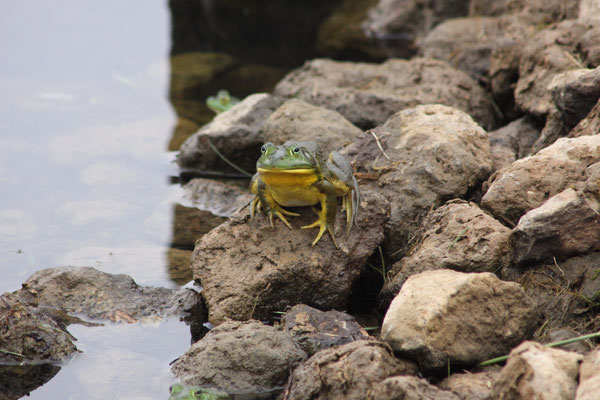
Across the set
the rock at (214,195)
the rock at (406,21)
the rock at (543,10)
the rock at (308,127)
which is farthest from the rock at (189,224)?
the rock at (406,21)

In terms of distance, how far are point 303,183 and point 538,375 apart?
2.21 meters

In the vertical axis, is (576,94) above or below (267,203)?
above

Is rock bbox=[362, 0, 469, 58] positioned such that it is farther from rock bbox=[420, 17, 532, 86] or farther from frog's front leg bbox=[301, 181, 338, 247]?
frog's front leg bbox=[301, 181, 338, 247]

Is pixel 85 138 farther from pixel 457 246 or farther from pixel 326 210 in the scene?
pixel 457 246

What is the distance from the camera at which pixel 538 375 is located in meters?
3.36

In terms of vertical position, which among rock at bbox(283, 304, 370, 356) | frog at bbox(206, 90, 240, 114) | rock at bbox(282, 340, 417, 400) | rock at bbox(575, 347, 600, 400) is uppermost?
rock at bbox(575, 347, 600, 400)

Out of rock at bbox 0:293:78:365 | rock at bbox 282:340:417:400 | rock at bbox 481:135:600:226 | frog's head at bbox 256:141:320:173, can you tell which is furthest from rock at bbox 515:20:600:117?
rock at bbox 0:293:78:365

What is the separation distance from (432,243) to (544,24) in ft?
16.7

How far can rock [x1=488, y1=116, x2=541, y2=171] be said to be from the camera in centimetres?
624

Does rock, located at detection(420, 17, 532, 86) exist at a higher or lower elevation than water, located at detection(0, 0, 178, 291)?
higher

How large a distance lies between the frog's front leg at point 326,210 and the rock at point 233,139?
266 centimetres

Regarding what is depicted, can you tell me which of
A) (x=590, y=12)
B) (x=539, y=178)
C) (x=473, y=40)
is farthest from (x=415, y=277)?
(x=473, y=40)

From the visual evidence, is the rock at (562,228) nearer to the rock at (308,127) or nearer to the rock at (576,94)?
the rock at (576,94)

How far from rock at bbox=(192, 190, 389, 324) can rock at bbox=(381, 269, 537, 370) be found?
1033 mm
